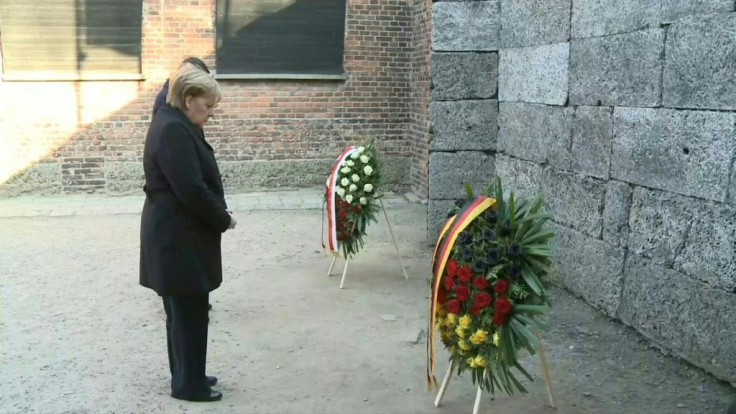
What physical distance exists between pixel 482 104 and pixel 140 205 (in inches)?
214

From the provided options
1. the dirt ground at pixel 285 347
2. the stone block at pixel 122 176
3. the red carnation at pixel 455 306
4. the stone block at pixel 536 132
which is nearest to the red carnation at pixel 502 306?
the red carnation at pixel 455 306

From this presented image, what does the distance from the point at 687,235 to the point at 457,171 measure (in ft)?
11.0

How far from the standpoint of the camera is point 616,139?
5715 mm

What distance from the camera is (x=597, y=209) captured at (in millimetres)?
6008

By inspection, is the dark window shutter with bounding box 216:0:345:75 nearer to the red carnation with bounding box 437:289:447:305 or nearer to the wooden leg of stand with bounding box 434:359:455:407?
the wooden leg of stand with bounding box 434:359:455:407

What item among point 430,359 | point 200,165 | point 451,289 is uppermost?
point 200,165

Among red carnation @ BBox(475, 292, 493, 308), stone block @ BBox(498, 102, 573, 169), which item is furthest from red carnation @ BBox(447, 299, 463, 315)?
stone block @ BBox(498, 102, 573, 169)

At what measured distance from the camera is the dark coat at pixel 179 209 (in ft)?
13.2

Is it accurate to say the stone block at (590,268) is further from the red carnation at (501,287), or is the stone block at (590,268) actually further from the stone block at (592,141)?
the red carnation at (501,287)

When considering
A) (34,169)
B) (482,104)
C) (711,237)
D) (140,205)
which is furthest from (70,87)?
(711,237)

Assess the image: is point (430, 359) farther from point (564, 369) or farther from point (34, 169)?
point (34, 169)

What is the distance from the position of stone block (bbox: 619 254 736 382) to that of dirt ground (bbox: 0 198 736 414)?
12 centimetres

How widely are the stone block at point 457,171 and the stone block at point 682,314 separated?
8.59 feet

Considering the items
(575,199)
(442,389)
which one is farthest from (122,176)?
(442,389)
